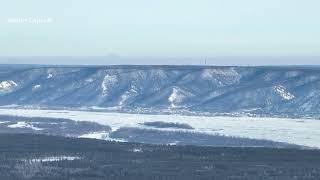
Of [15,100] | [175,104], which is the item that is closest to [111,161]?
[175,104]

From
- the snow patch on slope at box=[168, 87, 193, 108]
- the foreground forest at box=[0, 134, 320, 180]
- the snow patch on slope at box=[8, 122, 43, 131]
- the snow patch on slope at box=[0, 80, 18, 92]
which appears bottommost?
the foreground forest at box=[0, 134, 320, 180]

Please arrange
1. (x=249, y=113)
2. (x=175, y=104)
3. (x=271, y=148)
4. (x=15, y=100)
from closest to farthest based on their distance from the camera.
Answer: (x=271, y=148)
(x=249, y=113)
(x=175, y=104)
(x=15, y=100)

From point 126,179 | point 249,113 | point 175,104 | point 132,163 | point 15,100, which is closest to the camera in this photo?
point 126,179

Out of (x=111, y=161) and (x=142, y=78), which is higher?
(x=142, y=78)

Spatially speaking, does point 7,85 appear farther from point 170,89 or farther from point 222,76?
point 222,76

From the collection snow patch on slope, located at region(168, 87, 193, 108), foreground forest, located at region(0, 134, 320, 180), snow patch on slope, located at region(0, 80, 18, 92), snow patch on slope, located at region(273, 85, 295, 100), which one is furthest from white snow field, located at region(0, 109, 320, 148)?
snow patch on slope, located at region(0, 80, 18, 92)

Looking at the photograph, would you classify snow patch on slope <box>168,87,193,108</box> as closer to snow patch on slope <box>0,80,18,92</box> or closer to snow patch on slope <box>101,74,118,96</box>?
snow patch on slope <box>101,74,118,96</box>

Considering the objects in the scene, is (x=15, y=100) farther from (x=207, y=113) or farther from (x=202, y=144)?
(x=202, y=144)
